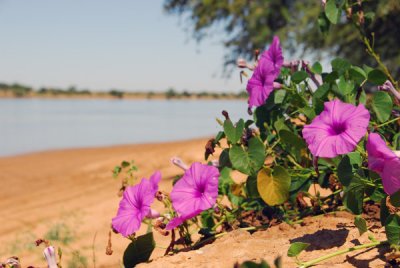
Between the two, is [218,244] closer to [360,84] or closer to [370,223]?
A: [370,223]

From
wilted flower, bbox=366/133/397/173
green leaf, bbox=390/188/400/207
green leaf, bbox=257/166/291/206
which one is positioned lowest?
green leaf, bbox=257/166/291/206

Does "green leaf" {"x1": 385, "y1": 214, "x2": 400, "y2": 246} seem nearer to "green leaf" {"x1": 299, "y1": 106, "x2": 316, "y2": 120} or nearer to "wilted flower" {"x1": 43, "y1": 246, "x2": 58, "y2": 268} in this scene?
"green leaf" {"x1": 299, "y1": 106, "x2": 316, "y2": 120}

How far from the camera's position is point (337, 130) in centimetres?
142

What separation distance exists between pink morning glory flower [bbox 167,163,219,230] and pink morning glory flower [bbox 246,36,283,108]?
1.34 ft

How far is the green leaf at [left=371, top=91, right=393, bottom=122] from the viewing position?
1.79 meters

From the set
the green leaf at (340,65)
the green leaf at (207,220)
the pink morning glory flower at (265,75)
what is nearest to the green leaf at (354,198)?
the pink morning glory flower at (265,75)

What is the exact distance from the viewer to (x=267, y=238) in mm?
1881

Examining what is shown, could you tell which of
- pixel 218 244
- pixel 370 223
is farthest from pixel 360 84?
pixel 218 244

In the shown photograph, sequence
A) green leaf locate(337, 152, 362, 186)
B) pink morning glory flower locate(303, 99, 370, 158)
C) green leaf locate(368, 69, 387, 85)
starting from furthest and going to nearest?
green leaf locate(368, 69, 387, 85)
green leaf locate(337, 152, 362, 186)
pink morning glory flower locate(303, 99, 370, 158)

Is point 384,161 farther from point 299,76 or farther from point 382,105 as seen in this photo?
point 299,76

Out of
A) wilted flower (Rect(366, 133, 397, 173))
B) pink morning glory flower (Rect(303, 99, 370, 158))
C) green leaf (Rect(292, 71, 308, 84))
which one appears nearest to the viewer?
wilted flower (Rect(366, 133, 397, 173))

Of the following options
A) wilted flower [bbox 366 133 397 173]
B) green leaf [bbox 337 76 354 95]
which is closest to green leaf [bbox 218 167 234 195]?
green leaf [bbox 337 76 354 95]

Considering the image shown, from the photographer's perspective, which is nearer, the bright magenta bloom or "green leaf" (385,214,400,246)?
the bright magenta bloom

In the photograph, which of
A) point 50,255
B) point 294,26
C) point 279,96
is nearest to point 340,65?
point 279,96
